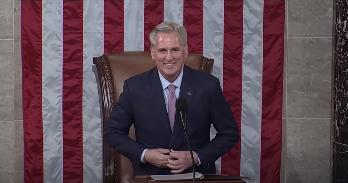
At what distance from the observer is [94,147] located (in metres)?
4.00

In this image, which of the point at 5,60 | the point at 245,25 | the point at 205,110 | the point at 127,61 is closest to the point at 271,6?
the point at 245,25

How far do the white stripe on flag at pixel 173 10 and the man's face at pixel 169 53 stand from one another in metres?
1.36

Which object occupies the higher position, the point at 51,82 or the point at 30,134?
the point at 51,82

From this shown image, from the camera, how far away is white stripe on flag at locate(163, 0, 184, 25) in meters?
3.97

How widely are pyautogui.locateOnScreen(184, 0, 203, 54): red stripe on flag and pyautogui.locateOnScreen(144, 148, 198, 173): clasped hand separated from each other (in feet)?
5.35

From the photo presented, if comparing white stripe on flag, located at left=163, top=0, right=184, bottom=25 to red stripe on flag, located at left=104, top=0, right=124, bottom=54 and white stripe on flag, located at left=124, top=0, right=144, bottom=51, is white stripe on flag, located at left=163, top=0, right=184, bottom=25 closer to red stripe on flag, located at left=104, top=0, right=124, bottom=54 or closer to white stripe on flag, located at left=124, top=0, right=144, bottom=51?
white stripe on flag, located at left=124, top=0, right=144, bottom=51

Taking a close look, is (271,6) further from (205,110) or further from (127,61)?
(205,110)

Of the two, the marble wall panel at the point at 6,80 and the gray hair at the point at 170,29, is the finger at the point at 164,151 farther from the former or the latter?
the marble wall panel at the point at 6,80

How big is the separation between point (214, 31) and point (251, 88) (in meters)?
0.50

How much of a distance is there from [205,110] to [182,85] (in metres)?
0.17

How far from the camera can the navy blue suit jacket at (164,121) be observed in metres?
2.59

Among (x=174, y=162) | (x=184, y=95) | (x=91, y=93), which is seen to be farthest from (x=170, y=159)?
(x=91, y=93)

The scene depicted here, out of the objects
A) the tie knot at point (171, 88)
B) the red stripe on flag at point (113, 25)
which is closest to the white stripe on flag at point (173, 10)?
Answer: the red stripe on flag at point (113, 25)

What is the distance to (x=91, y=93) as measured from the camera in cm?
397
